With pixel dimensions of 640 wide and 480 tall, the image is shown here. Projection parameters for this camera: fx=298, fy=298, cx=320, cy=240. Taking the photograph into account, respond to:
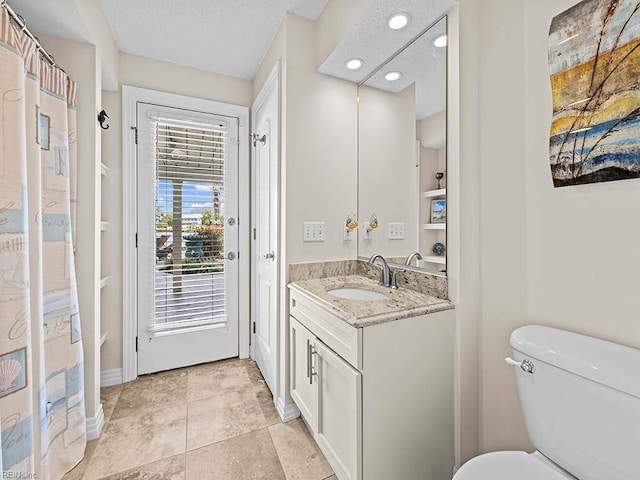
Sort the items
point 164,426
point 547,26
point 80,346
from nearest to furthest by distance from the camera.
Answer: point 547,26 → point 80,346 → point 164,426

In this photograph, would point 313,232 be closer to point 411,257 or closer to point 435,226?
point 411,257

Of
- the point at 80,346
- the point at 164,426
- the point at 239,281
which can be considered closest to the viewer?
the point at 80,346

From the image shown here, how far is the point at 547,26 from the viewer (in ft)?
3.67

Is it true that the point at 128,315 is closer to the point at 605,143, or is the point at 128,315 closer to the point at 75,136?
the point at 75,136

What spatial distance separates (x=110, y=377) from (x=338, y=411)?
1909 mm

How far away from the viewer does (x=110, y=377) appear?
2232 millimetres

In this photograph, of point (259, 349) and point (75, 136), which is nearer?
point (75, 136)

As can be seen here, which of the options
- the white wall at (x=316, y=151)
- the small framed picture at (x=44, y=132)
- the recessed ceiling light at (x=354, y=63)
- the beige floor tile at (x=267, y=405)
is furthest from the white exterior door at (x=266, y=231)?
the small framed picture at (x=44, y=132)

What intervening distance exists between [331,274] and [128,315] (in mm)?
1613

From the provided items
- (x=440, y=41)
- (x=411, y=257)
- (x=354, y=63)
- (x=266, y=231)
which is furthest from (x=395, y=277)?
(x=354, y=63)

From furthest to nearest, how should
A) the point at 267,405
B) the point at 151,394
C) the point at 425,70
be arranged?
the point at 151,394 < the point at 267,405 < the point at 425,70

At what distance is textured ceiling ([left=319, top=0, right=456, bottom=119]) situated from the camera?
4.42ft

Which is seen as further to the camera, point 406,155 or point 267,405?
point 267,405

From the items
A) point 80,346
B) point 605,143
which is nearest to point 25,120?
point 80,346
